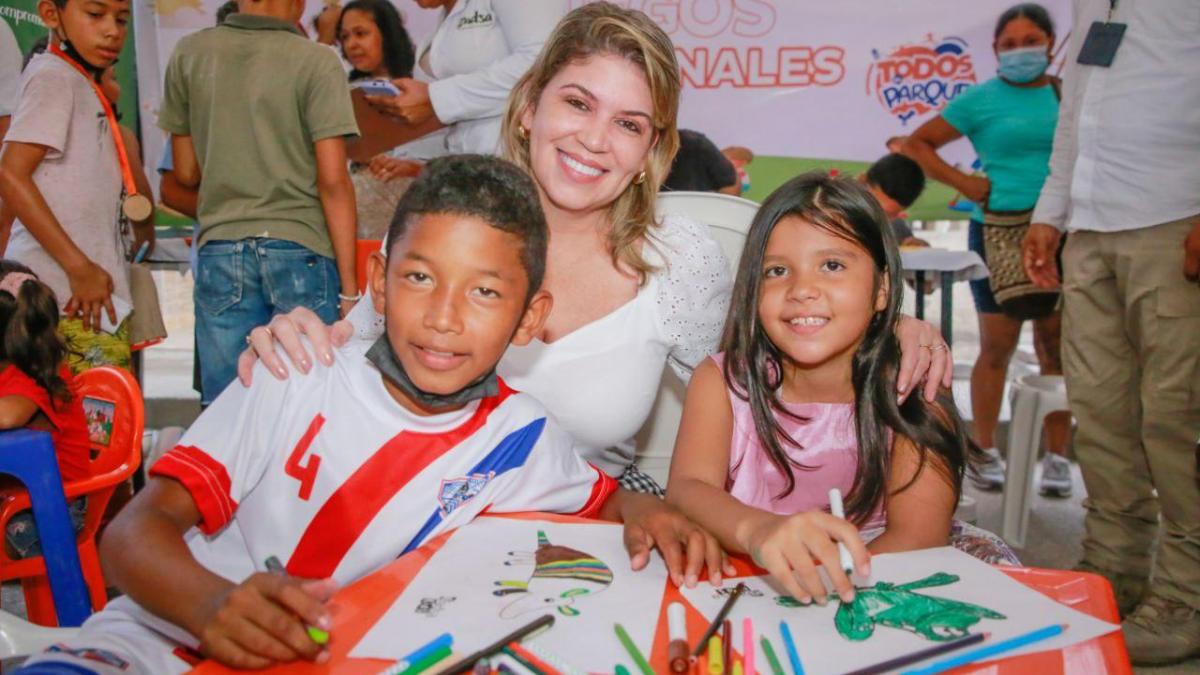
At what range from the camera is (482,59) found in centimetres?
324

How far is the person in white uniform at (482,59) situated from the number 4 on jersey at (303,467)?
191 centimetres

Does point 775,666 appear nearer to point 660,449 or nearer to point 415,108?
point 660,449

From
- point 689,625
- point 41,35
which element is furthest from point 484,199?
point 41,35

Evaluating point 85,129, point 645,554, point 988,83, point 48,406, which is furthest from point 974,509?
point 85,129

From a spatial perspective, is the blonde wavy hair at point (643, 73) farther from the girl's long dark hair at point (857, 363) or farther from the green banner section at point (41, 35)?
the green banner section at point (41, 35)

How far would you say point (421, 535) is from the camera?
116cm

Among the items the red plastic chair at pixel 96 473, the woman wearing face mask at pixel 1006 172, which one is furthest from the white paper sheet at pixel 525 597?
the woman wearing face mask at pixel 1006 172

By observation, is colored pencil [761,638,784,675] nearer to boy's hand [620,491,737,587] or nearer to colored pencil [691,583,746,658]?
colored pencil [691,583,746,658]

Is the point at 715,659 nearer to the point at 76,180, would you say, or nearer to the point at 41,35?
the point at 76,180

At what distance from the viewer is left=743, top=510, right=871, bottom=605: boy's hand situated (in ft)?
3.01

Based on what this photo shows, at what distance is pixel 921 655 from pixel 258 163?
2.34 metres

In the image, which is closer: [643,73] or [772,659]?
[772,659]

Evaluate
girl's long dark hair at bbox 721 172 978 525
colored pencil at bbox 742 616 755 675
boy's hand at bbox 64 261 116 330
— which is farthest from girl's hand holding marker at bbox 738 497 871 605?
boy's hand at bbox 64 261 116 330

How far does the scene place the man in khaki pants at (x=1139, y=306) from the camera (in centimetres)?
233
